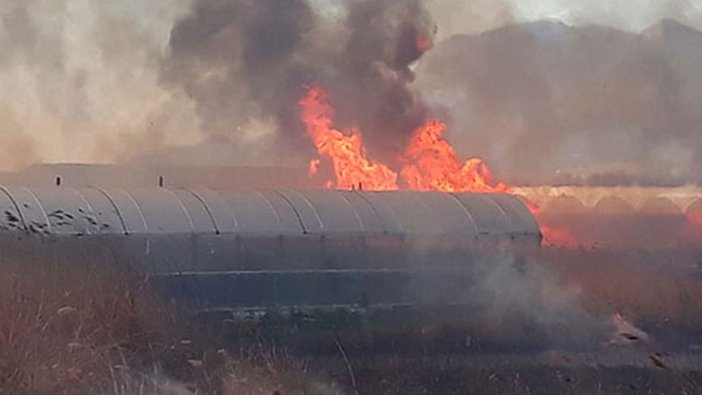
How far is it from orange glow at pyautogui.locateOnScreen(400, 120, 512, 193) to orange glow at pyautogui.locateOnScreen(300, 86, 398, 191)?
0.69 meters

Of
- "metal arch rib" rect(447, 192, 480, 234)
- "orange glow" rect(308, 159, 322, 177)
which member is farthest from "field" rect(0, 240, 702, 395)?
"orange glow" rect(308, 159, 322, 177)

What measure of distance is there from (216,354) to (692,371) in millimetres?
8446

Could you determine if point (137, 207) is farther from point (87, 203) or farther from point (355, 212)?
point (355, 212)

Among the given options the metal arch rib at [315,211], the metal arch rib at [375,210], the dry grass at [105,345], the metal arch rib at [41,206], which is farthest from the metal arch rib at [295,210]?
the dry grass at [105,345]

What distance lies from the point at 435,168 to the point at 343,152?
299 cm

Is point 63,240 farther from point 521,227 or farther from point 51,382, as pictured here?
point 521,227

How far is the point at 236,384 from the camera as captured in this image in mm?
15250

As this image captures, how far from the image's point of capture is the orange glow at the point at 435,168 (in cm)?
3766

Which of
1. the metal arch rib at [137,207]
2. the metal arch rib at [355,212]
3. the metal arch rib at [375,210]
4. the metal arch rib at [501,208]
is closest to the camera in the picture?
the metal arch rib at [137,207]

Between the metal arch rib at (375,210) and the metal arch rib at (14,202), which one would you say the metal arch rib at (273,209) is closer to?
the metal arch rib at (375,210)

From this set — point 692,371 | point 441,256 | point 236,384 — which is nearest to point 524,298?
point 441,256

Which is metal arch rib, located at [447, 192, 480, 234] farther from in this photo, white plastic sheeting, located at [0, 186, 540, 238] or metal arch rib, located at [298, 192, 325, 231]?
metal arch rib, located at [298, 192, 325, 231]

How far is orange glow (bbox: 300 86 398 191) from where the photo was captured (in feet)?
122

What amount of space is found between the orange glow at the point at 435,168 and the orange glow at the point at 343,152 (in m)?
0.69
